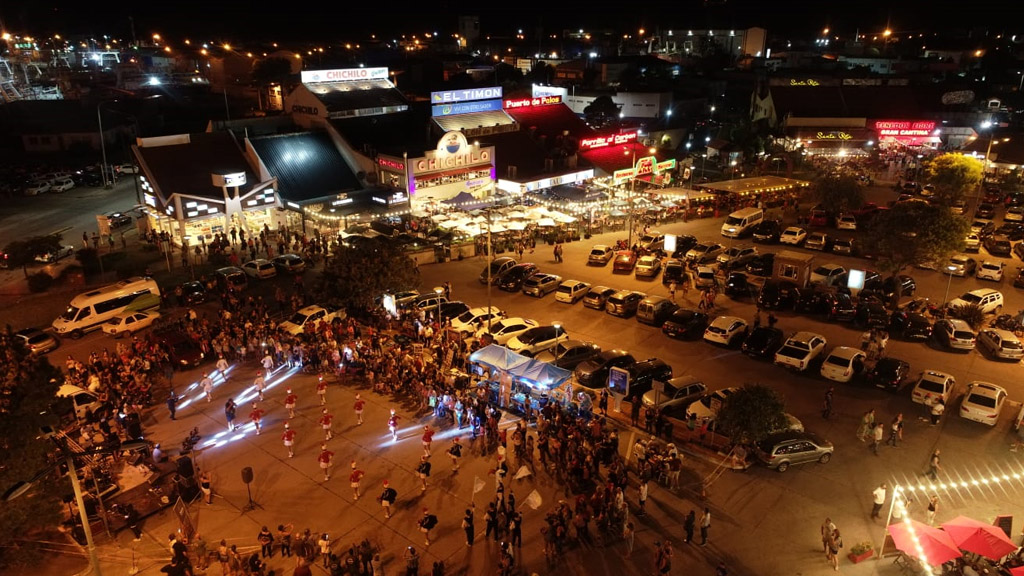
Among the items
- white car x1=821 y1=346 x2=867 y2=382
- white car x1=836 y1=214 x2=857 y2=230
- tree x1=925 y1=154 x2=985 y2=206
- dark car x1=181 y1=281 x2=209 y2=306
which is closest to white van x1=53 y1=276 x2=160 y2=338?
dark car x1=181 y1=281 x2=209 y2=306

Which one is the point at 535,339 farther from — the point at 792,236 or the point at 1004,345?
the point at 792,236

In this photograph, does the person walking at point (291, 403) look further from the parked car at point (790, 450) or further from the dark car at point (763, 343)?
the dark car at point (763, 343)

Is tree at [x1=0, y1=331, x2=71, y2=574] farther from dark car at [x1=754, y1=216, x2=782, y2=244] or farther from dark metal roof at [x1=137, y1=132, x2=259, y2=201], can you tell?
dark car at [x1=754, y1=216, x2=782, y2=244]

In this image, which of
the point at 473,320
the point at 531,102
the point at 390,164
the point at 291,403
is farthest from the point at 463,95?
the point at 291,403

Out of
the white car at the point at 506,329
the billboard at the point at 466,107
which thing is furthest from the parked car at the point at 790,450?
the billboard at the point at 466,107

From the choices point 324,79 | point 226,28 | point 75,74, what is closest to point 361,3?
point 226,28
